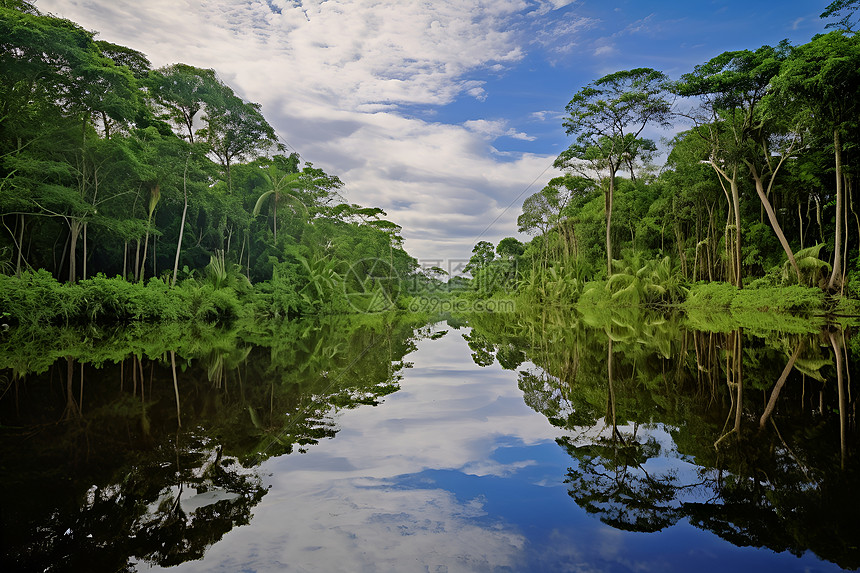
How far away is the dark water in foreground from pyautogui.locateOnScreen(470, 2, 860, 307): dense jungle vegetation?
12.7 m

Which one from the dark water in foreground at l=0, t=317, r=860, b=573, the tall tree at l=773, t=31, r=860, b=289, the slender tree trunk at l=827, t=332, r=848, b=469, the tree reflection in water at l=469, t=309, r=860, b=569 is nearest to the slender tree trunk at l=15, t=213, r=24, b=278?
the dark water in foreground at l=0, t=317, r=860, b=573

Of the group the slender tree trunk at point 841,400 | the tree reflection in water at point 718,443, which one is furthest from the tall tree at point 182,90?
the slender tree trunk at point 841,400

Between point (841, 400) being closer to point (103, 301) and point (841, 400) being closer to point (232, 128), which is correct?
point (103, 301)

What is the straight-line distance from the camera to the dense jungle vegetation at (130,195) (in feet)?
45.3

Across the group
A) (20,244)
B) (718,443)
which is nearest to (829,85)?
(718,443)

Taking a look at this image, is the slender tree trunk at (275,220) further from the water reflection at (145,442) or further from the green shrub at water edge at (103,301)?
the water reflection at (145,442)

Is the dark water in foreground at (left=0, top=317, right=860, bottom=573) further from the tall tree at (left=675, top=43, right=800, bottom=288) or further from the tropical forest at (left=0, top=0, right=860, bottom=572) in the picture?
the tall tree at (left=675, top=43, right=800, bottom=288)

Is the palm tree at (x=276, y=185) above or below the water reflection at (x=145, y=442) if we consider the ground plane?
above

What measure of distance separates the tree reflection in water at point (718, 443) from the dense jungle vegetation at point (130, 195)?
15044mm

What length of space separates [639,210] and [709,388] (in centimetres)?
2798

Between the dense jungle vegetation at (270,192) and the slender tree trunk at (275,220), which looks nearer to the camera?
the dense jungle vegetation at (270,192)

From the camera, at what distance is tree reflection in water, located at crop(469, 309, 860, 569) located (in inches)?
75.0

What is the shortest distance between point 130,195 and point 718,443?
21.8 meters

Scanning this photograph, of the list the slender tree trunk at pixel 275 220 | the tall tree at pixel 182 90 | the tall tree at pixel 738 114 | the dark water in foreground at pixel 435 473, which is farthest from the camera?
the slender tree trunk at pixel 275 220
